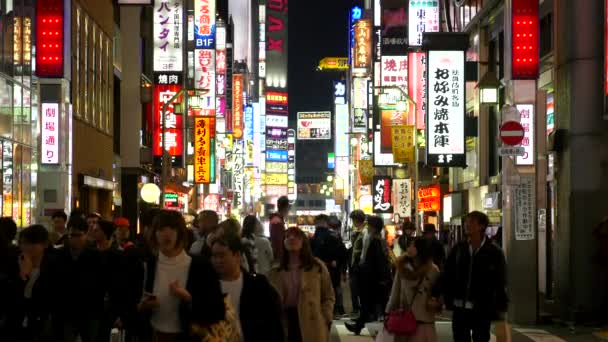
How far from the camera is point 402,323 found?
10.8m

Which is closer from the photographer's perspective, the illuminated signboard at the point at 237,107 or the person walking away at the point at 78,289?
the person walking away at the point at 78,289

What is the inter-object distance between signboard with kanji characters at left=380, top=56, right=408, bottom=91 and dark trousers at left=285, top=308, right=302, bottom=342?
36.2 m

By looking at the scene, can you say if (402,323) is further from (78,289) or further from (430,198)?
(430,198)

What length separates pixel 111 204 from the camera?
3938 centimetres

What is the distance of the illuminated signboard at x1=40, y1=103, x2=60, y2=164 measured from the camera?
24531 mm

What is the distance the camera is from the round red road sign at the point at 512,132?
18.8 m

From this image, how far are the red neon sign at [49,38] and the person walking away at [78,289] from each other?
12.8 meters

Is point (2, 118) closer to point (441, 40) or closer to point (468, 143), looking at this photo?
point (441, 40)

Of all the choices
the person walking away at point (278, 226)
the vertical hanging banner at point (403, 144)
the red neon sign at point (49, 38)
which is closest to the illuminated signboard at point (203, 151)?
the vertical hanging banner at point (403, 144)

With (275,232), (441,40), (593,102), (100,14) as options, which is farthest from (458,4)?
(275,232)

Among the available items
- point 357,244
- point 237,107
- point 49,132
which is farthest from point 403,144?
point 237,107

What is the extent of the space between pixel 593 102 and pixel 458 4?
699 inches

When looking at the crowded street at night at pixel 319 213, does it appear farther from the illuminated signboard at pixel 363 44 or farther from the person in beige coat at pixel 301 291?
the illuminated signboard at pixel 363 44

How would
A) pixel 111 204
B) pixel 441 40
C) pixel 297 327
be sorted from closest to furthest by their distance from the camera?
pixel 297 327 < pixel 441 40 < pixel 111 204
